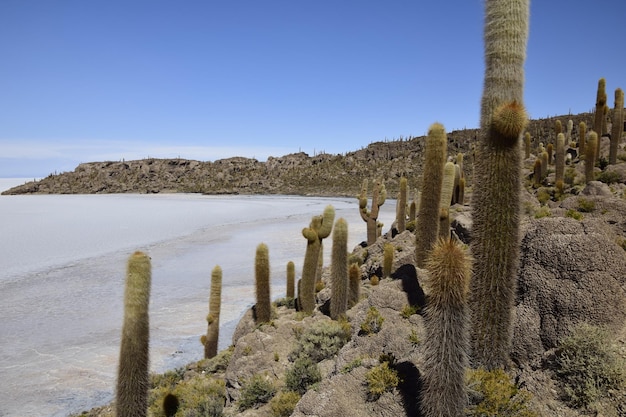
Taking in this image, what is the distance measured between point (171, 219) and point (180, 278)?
2436 centimetres

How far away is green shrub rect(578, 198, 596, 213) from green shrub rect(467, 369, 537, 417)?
8.45 metres

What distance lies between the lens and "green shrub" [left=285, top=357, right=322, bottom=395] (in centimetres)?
718

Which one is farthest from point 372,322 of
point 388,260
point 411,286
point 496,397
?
point 388,260

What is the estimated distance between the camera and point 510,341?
5.27 metres

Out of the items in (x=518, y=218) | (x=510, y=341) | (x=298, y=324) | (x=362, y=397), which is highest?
(x=518, y=218)

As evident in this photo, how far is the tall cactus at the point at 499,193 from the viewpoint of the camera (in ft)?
16.8

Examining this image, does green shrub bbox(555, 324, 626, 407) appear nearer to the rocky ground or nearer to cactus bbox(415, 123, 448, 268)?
Answer: the rocky ground

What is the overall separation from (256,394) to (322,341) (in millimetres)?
1605

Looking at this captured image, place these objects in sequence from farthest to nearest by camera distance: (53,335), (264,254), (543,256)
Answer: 1. (53,335)
2. (264,254)
3. (543,256)

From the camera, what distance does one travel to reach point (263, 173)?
10588 cm

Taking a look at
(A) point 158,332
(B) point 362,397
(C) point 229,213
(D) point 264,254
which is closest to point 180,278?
(A) point 158,332

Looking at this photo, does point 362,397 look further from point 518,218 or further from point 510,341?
point 518,218

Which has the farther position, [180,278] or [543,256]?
[180,278]

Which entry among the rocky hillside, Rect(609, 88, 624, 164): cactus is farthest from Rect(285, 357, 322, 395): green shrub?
the rocky hillside
